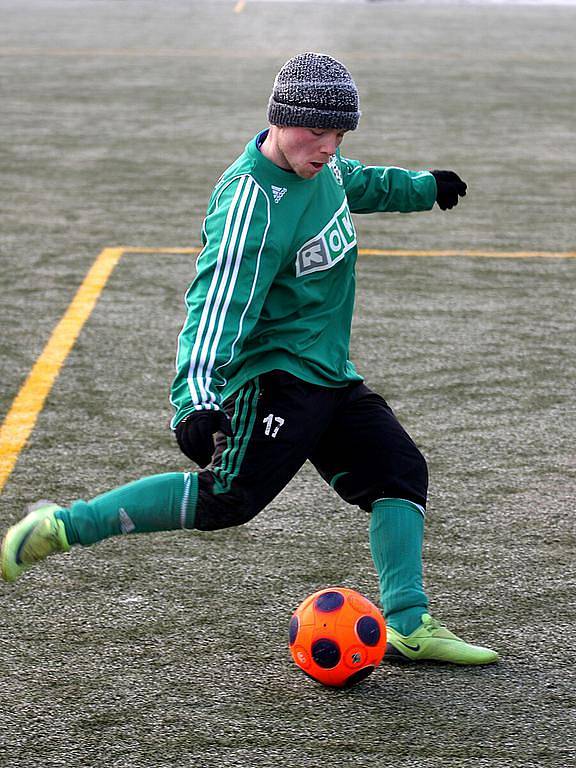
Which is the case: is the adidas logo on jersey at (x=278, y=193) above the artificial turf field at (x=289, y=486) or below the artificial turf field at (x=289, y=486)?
above

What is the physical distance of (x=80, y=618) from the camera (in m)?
3.99

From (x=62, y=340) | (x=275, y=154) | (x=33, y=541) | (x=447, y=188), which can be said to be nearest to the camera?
(x=33, y=541)

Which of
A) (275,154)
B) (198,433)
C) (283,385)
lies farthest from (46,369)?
(198,433)

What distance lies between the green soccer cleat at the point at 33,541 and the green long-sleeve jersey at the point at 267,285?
0.45 meters

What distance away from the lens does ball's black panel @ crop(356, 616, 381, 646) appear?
361 centimetres

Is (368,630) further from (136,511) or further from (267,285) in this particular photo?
(267,285)

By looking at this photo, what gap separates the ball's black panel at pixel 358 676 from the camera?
3.59 m

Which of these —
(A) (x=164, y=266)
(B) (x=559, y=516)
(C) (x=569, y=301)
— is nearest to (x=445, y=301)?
(C) (x=569, y=301)

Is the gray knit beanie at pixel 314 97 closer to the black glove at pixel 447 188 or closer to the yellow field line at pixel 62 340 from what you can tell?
the black glove at pixel 447 188

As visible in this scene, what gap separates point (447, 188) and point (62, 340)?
3.37m

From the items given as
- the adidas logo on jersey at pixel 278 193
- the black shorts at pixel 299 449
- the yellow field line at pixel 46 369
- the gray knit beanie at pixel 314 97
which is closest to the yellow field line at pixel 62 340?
the yellow field line at pixel 46 369

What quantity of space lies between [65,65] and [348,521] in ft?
59.4

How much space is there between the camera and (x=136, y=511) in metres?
3.48

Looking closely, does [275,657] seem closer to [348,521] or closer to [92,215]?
[348,521]
